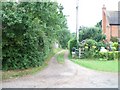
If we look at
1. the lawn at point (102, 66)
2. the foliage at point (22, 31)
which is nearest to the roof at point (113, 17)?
the lawn at point (102, 66)

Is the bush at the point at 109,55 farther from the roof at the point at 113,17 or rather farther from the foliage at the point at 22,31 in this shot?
the roof at the point at 113,17

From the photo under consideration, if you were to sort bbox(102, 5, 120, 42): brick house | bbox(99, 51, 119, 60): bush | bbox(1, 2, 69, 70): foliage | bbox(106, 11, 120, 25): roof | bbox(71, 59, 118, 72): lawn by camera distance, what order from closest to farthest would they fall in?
bbox(1, 2, 69, 70): foliage
bbox(71, 59, 118, 72): lawn
bbox(99, 51, 119, 60): bush
bbox(102, 5, 120, 42): brick house
bbox(106, 11, 120, 25): roof

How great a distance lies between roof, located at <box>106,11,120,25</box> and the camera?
41.1 meters

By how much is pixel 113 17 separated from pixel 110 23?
81.4 inches

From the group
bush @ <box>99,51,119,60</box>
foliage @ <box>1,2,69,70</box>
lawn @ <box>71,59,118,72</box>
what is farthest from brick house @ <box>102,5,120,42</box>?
foliage @ <box>1,2,69,70</box>

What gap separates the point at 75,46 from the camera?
27.5 meters

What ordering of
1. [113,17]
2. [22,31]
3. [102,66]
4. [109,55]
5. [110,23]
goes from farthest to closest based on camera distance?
[113,17], [110,23], [109,55], [102,66], [22,31]

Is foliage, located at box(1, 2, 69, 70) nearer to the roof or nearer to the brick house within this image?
the brick house

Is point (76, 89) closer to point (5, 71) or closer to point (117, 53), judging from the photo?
point (5, 71)

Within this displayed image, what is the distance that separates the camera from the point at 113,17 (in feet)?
140

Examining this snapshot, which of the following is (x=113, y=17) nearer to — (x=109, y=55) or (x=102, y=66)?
(x=109, y=55)

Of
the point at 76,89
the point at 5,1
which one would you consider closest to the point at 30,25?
the point at 5,1

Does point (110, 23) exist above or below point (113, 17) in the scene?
below

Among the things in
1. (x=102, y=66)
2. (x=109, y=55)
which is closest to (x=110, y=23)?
(x=109, y=55)
